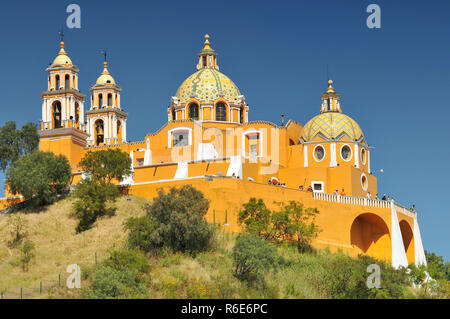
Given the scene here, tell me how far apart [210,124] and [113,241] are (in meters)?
14.5

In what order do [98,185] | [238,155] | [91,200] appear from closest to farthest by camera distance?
[91,200]
[98,185]
[238,155]

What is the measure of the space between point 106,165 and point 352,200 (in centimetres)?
1374

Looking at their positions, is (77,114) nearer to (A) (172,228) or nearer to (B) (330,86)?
(B) (330,86)

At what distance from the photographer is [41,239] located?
155ft

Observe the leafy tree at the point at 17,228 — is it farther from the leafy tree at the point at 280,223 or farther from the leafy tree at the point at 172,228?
the leafy tree at the point at 280,223

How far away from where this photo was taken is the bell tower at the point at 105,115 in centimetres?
6388

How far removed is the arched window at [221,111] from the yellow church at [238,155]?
0.06 metres

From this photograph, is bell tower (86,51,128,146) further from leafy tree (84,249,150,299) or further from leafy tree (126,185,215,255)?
leafy tree (84,249,150,299)

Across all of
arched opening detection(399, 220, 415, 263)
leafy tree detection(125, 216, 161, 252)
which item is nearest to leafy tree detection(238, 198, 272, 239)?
leafy tree detection(125, 216, 161, 252)

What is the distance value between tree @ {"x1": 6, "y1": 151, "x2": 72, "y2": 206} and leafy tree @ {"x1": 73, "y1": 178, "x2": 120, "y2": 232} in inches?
75.3

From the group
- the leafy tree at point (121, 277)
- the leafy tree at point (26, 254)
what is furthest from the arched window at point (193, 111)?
the leafy tree at point (121, 277)

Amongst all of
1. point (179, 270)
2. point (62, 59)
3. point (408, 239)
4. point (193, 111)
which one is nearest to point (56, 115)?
point (62, 59)

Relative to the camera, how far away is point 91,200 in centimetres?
4875
